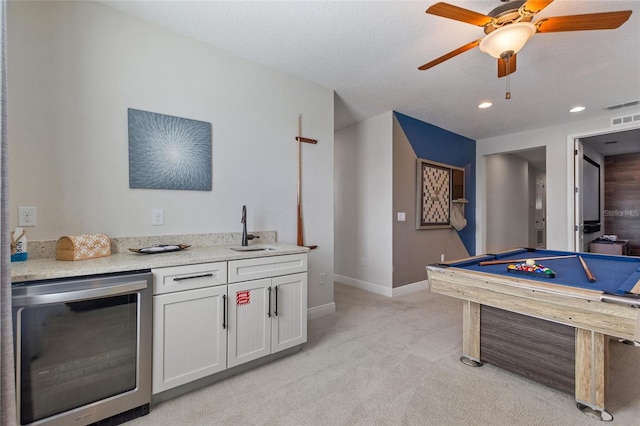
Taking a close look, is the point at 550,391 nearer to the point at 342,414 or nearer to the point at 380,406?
the point at 380,406

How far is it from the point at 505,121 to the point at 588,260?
261 cm

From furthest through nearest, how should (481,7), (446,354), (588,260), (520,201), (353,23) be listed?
(520,201) < (588,260) < (446,354) < (353,23) < (481,7)

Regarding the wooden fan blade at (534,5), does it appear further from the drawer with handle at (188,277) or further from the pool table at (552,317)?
the drawer with handle at (188,277)

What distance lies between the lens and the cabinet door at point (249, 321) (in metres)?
1.89

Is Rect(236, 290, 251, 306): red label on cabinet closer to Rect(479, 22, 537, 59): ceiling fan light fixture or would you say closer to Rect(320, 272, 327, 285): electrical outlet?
Rect(320, 272, 327, 285): electrical outlet

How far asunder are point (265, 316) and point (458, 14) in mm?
2277

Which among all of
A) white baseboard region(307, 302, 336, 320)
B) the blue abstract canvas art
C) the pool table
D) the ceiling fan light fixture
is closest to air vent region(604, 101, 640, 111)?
the pool table

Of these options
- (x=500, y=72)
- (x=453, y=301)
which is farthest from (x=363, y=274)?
(x=500, y=72)

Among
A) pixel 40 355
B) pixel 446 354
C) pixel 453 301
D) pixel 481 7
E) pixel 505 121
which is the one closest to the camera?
pixel 40 355

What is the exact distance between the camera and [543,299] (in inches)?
63.8

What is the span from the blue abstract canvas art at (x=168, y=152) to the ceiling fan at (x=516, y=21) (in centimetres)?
186

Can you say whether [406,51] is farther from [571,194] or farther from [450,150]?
[571,194]

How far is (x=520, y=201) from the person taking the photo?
6.73 metres

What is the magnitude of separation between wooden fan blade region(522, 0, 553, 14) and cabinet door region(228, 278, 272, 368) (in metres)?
2.30
